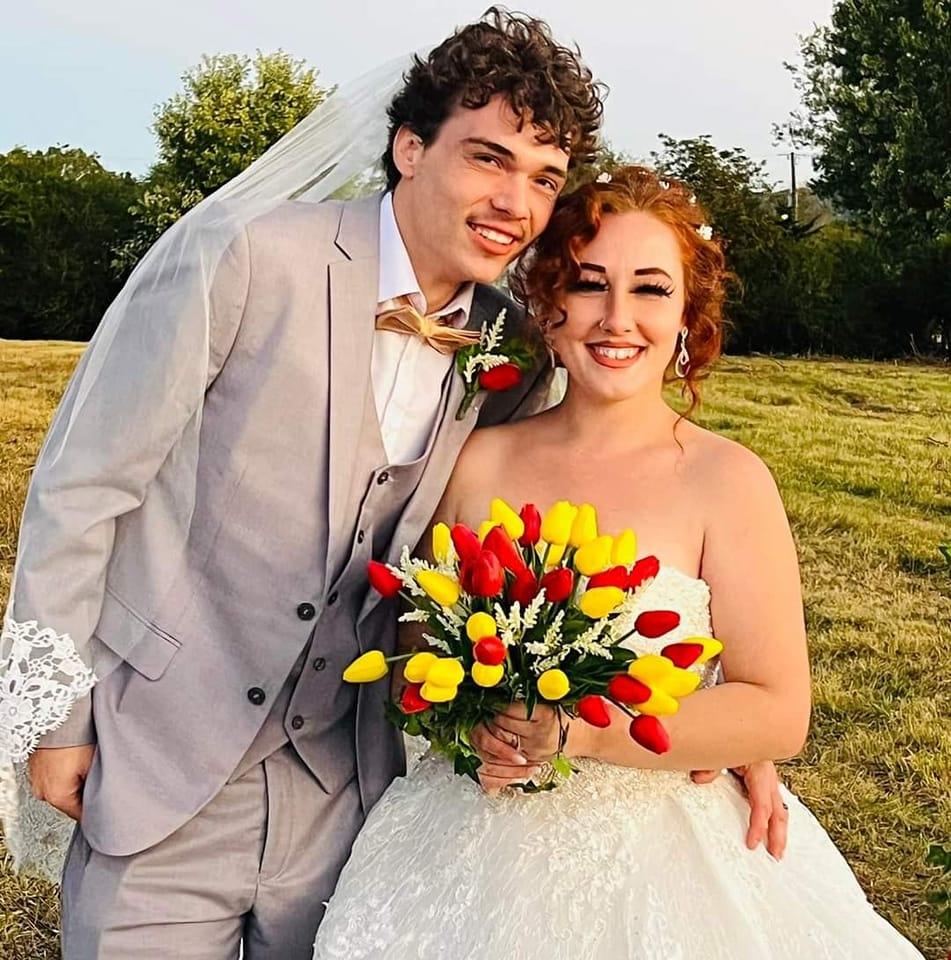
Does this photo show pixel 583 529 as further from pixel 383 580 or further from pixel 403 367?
pixel 403 367

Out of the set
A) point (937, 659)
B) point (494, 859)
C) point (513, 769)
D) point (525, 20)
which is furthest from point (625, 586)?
point (937, 659)

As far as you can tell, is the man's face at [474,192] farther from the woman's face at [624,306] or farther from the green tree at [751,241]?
the green tree at [751,241]

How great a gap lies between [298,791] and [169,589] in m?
0.53

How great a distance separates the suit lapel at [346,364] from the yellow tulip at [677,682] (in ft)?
2.49

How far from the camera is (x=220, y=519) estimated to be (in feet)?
8.39

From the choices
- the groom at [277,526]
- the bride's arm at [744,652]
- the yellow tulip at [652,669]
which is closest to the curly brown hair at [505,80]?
the groom at [277,526]

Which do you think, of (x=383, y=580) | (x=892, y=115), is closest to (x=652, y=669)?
(x=383, y=580)

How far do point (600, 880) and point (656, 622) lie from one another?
0.60 m

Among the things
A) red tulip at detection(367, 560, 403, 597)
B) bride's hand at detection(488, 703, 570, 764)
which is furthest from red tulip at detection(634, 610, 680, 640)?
red tulip at detection(367, 560, 403, 597)

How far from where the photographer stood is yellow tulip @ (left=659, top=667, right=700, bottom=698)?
6.89 feet

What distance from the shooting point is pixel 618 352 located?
9.01 ft

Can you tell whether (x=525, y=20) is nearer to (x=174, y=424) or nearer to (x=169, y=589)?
(x=174, y=424)

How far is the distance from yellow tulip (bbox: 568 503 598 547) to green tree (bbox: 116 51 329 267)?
16987 mm

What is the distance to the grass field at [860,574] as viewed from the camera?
191 inches
